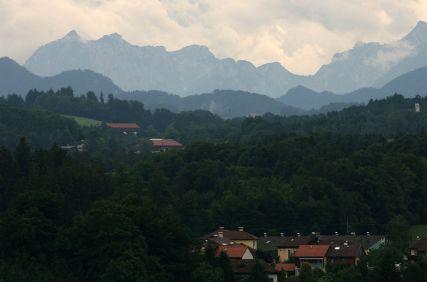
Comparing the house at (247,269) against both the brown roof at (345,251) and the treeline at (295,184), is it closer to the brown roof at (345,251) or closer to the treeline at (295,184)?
the brown roof at (345,251)

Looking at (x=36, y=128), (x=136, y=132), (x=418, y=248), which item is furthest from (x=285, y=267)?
(x=136, y=132)

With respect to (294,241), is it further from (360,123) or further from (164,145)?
(164,145)

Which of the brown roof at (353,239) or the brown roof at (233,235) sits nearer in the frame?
the brown roof at (353,239)

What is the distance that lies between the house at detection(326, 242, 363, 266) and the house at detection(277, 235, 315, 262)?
2.99 metres

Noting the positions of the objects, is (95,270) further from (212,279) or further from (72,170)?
(72,170)

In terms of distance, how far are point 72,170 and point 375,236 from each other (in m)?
17.0

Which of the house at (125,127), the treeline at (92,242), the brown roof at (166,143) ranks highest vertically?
the house at (125,127)

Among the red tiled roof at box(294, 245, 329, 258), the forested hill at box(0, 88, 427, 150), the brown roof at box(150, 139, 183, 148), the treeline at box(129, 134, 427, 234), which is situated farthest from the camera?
the brown roof at box(150, 139, 183, 148)

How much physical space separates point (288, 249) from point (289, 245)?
0.24m

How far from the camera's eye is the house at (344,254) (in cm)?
6356

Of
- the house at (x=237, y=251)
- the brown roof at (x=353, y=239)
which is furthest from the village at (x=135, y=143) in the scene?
the house at (x=237, y=251)

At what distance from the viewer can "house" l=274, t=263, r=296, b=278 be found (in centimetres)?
6047

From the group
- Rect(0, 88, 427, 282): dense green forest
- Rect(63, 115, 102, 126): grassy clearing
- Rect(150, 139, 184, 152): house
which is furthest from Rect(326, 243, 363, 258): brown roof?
Rect(63, 115, 102, 126): grassy clearing

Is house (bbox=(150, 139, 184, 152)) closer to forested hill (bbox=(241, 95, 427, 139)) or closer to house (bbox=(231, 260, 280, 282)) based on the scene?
forested hill (bbox=(241, 95, 427, 139))
